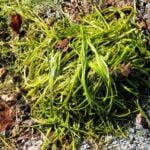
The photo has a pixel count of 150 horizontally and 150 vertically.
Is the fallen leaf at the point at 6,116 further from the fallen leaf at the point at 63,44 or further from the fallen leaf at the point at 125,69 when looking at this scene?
the fallen leaf at the point at 125,69

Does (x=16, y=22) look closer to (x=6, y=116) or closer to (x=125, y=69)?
(x=6, y=116)

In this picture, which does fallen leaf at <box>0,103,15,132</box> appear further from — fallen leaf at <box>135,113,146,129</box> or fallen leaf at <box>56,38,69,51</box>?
fallen leaf at <box>135,113,146,129</box>

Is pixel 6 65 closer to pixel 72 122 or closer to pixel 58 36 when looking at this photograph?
pixel 58 36

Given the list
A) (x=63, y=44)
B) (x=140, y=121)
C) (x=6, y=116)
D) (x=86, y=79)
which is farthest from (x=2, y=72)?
(x=140, y=121)

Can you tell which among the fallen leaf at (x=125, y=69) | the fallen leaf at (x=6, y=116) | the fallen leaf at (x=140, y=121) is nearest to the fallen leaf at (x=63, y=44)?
the fallen leaf at (x=125, y=69)

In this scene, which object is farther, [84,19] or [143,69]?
[84,19]

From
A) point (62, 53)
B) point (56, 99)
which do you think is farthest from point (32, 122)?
point (62, 53)

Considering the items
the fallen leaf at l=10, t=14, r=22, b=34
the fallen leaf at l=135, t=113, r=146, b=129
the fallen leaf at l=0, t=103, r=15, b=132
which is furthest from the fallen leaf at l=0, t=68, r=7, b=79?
the fallen leaf at l=135, t=113, r=146, b=129
